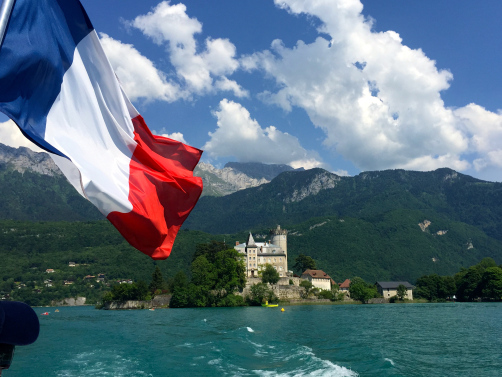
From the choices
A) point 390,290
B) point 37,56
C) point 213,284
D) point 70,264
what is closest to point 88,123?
point 37,56

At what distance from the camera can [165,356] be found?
24.1 m

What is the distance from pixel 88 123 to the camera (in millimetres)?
6699

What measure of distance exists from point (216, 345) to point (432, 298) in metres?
97.2

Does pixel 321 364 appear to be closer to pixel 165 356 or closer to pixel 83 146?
pixel 165 356

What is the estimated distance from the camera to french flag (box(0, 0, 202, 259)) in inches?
217

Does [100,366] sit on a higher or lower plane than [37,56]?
lower

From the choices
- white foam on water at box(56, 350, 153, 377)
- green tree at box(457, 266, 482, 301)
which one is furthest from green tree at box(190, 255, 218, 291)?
white foam on water at box(56, 350, 153, 377)

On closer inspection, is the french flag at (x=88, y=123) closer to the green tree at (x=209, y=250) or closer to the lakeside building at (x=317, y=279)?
the green tree at (x=209, y=250)

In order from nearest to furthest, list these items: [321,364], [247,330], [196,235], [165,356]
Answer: [321,364]
[165,356]
[247,330]
[196,235]

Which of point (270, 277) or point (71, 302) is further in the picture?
point (71, 302)

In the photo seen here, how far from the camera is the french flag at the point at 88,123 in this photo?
18.1 ft

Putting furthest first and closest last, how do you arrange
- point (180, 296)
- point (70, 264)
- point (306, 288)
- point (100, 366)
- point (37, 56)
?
Result: point (70, 264)
point (306, 288)
point (180, 296)
point (100, 366)
point (37, 56)

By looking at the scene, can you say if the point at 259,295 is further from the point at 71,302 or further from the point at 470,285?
the point at 71,302

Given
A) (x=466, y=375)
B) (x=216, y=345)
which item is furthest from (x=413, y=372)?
(x=216, y=345)
